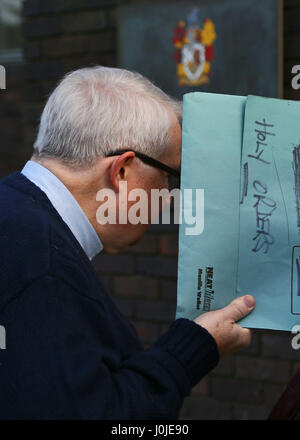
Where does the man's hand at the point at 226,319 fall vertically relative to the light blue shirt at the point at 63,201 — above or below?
below

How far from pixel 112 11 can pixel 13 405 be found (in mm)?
2301

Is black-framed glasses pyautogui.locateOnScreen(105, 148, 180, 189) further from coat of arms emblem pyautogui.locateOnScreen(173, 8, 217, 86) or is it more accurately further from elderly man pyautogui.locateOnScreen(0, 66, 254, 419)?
coat of arms emblem pyautogui.locateOnScreen(173, 8, 217, 86)

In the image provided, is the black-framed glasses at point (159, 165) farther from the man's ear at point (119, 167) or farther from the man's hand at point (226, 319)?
the man's hand at point (226, 319)

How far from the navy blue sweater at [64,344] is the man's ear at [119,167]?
0.15 meters

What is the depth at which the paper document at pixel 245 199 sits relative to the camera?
1.11m

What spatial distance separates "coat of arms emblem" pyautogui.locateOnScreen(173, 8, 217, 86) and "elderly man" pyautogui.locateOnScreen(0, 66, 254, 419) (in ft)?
4.67

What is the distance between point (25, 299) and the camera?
1026 mm

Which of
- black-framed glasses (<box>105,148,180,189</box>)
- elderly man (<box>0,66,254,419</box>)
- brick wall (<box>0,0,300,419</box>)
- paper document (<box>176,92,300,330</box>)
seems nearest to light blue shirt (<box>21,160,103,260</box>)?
elderly man (<box>0,66,254,419</box>)

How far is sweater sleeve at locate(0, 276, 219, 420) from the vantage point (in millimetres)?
1001

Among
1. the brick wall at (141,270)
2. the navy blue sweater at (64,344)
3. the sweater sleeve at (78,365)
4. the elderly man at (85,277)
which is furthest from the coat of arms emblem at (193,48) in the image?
the sweater sleeve at (78,365)

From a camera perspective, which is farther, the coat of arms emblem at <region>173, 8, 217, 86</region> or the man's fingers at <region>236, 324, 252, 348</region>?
the coat of arms emblem at <region>173, 8, 217, 86</region>

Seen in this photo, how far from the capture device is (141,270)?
292 cm

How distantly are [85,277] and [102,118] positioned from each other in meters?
0.35

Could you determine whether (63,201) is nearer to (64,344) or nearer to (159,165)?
(159,165)
